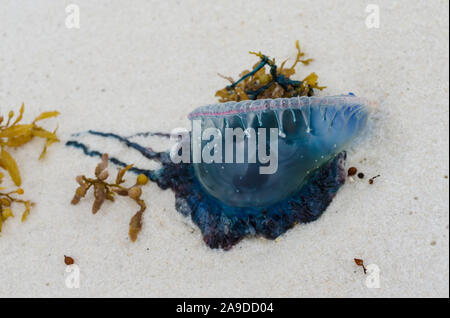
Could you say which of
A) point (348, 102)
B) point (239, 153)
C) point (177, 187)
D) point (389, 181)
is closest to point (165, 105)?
point (177, 187)

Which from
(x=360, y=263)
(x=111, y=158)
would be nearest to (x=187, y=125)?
(x=111, y=158)

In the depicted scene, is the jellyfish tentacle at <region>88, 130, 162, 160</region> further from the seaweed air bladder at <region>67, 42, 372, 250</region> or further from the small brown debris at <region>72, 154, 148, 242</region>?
the small brown debris at <region>72, 154, 148, 242</region>

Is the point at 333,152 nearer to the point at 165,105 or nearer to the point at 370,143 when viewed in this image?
the point at 370,143

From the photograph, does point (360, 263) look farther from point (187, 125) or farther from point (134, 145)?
point (134, 145)

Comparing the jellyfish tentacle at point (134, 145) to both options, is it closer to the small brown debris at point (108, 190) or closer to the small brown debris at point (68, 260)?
the small brown debris at point (108, 190)

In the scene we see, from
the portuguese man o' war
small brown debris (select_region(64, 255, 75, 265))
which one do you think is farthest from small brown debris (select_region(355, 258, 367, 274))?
small brown debris (select_region(64, 255, 75, 265))

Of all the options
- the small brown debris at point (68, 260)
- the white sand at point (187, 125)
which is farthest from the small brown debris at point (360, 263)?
the small brown debris at point (68, 260)
